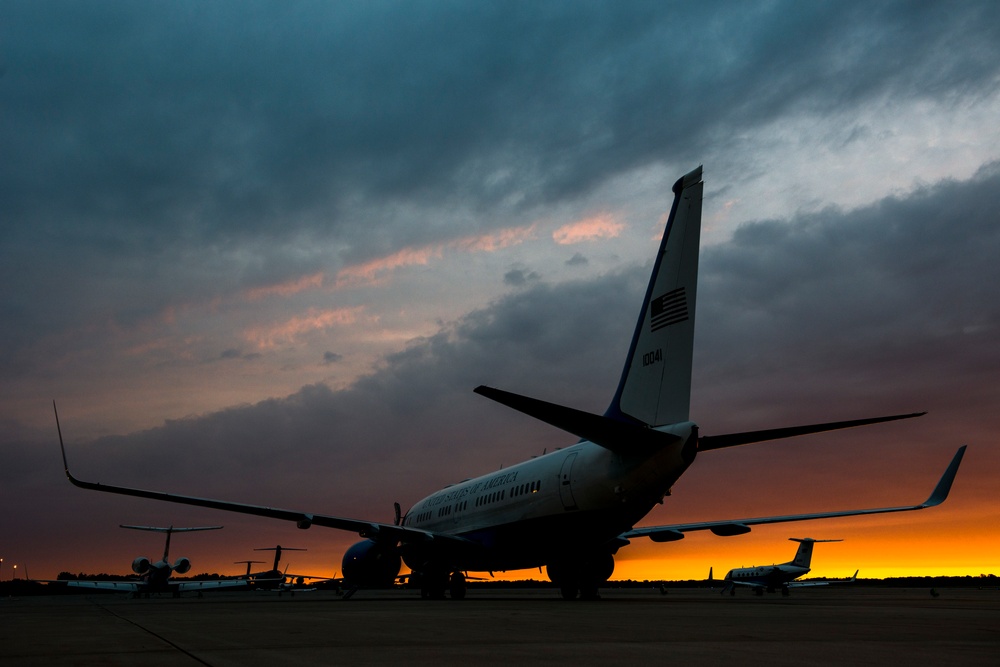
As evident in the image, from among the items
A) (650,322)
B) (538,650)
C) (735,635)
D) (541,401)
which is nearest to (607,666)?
(538,650)

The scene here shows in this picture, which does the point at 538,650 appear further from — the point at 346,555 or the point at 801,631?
the point at 346,555

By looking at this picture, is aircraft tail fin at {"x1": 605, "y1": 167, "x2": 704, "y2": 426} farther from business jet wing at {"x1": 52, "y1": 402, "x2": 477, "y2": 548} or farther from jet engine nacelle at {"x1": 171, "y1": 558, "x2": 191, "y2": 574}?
jet engine nacelle at {"x1": 171, "y1": 558, "x2": 191, "y2": 574}

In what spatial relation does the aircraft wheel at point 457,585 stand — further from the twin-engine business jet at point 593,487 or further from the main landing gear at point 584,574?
the main landing gear at point 584,574

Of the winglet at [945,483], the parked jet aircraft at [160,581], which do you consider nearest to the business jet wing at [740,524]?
the winglet at [945,483]

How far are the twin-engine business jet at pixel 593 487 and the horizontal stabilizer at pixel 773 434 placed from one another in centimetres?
3

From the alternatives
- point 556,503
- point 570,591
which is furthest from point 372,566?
point 556,503

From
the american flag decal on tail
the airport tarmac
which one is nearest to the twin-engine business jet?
the american flag decal on tail

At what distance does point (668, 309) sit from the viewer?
→ 803 inches

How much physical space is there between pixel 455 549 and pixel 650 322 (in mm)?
12390

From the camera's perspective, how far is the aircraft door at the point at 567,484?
74.7 feet

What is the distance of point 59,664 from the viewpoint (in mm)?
7129

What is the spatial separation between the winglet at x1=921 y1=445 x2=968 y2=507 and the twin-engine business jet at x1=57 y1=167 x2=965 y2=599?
5cm

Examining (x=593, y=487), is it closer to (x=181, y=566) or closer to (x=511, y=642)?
(x=511, y=642)

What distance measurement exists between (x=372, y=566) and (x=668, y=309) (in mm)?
16986
